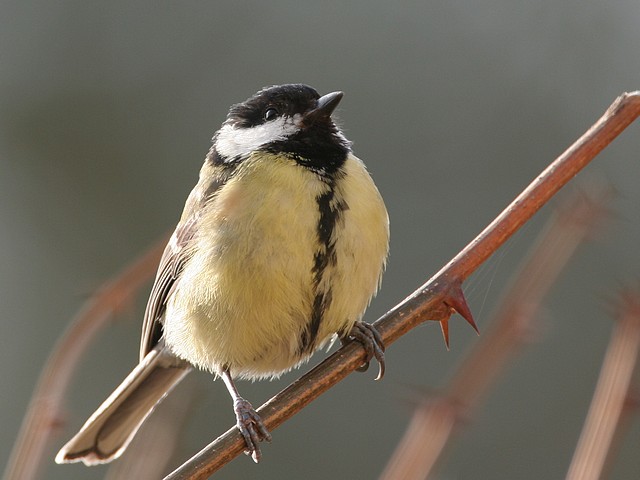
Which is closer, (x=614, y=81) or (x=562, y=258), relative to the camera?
(x=562, y=258)

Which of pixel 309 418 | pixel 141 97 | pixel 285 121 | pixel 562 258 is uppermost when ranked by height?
pixel 562 258

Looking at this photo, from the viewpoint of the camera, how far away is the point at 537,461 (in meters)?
5.28

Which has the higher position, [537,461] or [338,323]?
[338,323]

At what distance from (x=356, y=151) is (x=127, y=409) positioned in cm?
364

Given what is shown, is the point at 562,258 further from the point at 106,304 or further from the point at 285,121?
the point at 285,121

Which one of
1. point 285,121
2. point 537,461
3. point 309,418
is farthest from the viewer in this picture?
point 309,418

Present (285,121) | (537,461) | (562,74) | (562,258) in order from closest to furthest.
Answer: (562,258) → (285,121) → (537,461) → (562,74)

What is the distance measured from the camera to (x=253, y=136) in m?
2.93

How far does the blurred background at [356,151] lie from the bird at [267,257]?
254cm

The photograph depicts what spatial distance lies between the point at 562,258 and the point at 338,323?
1.35 m

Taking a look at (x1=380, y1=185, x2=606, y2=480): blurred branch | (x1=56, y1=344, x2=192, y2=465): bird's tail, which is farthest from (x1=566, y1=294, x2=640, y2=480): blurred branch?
(x1=56, y1=344, x2=192, y2=465): bird's tail

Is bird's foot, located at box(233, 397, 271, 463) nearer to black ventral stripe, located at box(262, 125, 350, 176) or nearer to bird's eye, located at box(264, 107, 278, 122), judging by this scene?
black ventral stripe, located at box(262, 125, 350, 176)

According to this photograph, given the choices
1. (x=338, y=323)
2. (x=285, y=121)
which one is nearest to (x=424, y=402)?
(x=338, y=323)

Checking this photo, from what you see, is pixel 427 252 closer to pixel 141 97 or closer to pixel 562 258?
pixel 141 97
